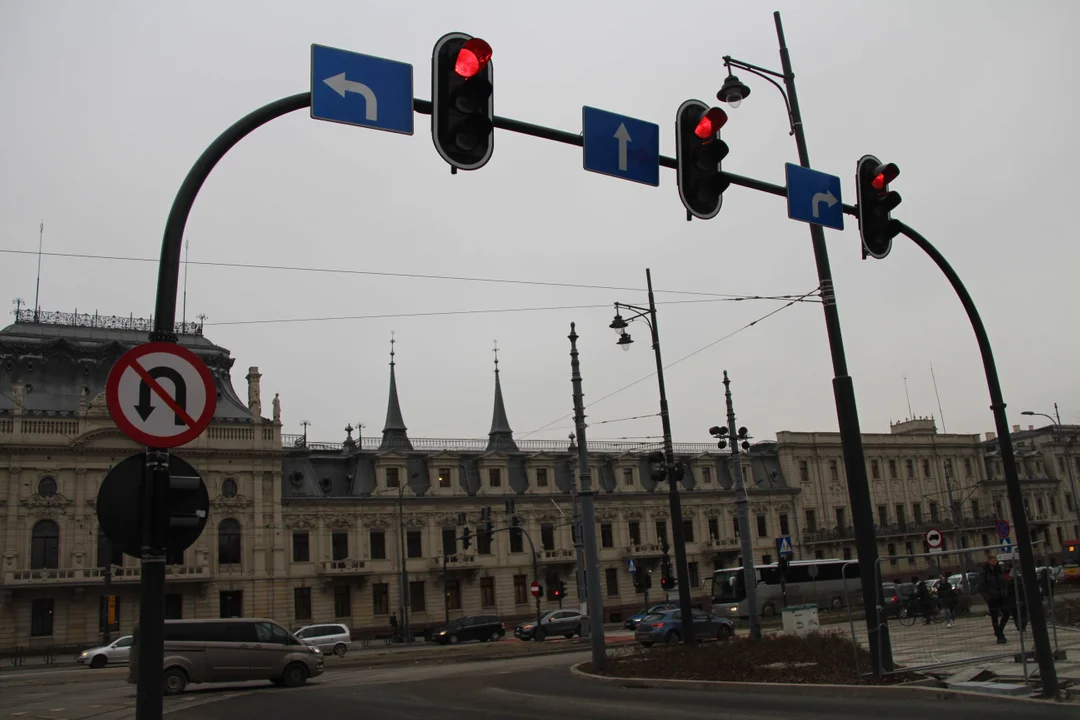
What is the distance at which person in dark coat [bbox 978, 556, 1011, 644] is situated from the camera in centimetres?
1516

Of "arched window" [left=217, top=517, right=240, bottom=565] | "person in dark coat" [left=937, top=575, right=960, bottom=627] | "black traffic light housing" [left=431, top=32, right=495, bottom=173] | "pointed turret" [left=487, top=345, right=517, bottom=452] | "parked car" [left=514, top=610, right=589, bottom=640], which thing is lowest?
"parked car" [left=514, top=610, right=589, bottom=640]

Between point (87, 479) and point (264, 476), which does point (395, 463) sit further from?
point (87, 479)

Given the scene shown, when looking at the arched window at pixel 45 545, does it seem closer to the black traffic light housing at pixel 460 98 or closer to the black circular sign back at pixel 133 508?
the black traffic light housing at pixel 460 98

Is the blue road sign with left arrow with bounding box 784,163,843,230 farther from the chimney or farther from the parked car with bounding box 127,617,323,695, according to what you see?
the chimney

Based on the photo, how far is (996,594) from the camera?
15.8 m

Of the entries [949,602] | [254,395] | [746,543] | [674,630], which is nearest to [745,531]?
[746,543]

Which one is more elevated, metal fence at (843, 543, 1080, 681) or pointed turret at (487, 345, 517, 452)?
pointed turret at (487, 345, 517, 452)

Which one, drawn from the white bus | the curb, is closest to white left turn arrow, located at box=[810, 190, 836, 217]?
the curb

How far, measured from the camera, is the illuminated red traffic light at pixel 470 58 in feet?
24.6

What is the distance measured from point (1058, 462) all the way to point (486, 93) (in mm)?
95351

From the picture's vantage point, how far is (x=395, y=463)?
59781mm

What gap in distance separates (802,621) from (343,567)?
119 feet

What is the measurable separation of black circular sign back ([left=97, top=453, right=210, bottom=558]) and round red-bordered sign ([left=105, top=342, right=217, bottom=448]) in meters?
0.17

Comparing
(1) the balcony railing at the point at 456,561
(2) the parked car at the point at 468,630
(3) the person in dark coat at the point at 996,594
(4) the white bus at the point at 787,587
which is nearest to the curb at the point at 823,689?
(3) the person in dark coat at the point at 996,594
